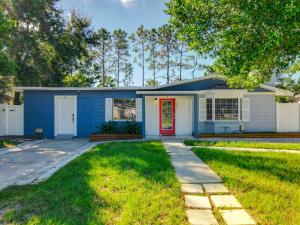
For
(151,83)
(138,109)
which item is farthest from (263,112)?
(151,83)

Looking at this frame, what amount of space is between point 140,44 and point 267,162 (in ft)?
97.0

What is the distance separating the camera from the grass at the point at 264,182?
12.5ft

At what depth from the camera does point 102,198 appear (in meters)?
4.42

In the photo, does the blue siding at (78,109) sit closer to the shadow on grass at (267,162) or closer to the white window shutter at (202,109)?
the white window shutter at (202,109)

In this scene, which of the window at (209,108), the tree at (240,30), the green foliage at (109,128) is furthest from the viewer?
the window at (209,108)

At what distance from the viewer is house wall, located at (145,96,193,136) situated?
599 inches

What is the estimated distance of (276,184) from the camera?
5129 millimetres

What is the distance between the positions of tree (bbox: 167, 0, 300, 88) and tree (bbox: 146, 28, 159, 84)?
26246mm

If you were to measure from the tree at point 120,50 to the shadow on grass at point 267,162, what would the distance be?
27744mm

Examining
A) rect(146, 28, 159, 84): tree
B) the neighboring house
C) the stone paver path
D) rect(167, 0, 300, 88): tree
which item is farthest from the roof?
rect(146, 28, 159, 84): tree

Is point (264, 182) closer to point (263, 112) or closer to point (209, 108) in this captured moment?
point (209, 108)

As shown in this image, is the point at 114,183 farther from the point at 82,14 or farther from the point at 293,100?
the point at 293,100

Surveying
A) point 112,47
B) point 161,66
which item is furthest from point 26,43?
point 161,66

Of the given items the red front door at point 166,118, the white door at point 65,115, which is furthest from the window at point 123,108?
the white door at point 65,115
